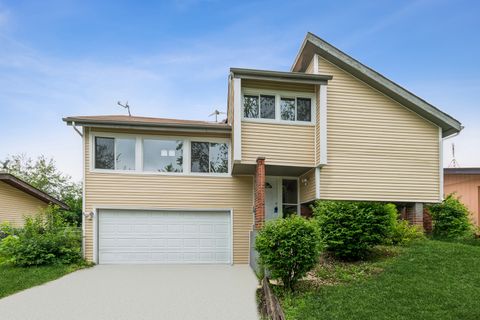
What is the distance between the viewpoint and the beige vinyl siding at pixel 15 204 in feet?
49.1

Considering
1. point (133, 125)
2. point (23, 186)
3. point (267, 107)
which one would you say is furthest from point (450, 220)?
point (23, 186)

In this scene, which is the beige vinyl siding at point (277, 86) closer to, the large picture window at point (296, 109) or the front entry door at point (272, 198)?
the large picture window at point (296, 109)

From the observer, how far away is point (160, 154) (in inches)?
460

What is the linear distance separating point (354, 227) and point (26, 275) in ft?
29.5

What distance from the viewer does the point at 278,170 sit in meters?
11.6

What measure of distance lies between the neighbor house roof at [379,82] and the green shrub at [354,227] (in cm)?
475

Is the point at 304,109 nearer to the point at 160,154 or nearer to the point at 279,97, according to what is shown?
the point at 279,97

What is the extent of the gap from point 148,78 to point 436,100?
16060 millimetres

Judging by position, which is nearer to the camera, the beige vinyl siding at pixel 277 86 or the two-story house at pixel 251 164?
the beige vinyl siding at pixel 277 86

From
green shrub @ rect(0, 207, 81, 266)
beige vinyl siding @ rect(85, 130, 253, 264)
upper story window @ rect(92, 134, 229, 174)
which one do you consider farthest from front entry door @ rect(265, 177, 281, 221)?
green shrub @ rect(0, 207, 81, 266)

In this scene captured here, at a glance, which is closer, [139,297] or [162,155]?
[139,297]

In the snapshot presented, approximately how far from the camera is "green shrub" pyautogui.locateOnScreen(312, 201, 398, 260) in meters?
8.30

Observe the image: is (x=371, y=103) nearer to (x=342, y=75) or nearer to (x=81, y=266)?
(x=342, y=75)

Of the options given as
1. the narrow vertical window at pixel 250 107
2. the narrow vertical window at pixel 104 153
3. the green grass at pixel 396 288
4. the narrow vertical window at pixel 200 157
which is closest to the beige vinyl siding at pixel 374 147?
the narrow vertical window at pixel 250 107
